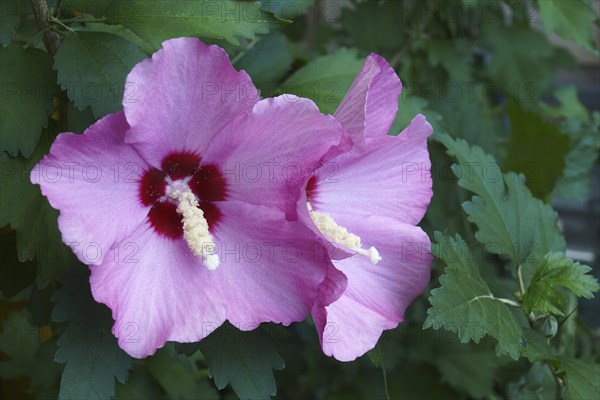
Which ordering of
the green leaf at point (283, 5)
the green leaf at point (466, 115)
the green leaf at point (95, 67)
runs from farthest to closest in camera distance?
the green leaf at point (466, 115), the green leaf at point (283, 5), the green leaf at point (95, 67)

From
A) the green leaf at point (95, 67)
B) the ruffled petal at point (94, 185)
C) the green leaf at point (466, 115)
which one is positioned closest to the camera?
the ruffled petal at point (94, 185)

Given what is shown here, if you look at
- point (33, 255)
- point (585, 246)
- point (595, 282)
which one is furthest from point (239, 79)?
point (585, 246)

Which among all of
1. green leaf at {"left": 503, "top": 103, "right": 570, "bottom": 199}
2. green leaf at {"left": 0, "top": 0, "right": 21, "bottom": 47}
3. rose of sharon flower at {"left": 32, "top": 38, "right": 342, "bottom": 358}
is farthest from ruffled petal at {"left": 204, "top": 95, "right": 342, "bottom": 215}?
green leaf at {"left": 503, "top": 103, "right": 570, "bottom": 199}

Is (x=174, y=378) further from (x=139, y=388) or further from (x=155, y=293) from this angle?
(x=155, y=293)

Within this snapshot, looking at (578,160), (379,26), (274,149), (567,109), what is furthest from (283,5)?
(567,109)

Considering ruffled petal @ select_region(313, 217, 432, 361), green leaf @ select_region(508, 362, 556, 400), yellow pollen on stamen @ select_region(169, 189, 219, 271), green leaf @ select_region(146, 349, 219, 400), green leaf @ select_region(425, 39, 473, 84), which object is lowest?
green leaf @ select_region(146, 349, 219, 400)

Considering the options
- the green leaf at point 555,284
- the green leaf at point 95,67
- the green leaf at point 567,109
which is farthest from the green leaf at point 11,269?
the green leaf at point 567,109

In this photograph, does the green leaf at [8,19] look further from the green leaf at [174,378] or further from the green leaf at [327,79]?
the green leaf at [174,378]

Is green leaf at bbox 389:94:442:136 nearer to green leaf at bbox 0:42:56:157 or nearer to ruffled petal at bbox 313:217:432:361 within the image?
ruffled petal at bbox 313:217:432:361
